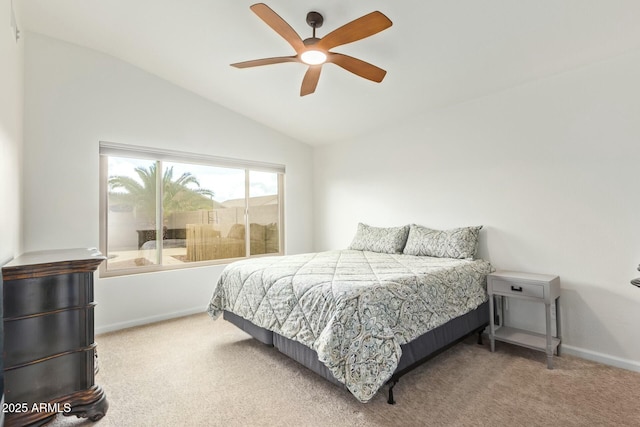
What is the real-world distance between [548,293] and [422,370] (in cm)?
115

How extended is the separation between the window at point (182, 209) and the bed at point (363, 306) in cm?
122

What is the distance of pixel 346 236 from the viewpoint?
4.67m

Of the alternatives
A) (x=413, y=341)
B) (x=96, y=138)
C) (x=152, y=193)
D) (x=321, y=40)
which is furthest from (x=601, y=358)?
(x=96, y=138)

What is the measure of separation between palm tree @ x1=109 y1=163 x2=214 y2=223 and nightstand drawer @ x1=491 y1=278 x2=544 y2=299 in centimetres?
343

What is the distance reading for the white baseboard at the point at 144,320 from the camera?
3205mm

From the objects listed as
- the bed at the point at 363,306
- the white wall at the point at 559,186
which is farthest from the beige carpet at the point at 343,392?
the white wall at the point at 559,186

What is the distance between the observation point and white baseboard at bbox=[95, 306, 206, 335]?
3.21 m

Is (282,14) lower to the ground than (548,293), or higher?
higher

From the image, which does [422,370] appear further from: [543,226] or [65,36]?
[65,36]

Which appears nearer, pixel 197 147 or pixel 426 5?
pixel 426 5

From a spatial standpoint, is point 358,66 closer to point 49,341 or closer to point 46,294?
point 46,294

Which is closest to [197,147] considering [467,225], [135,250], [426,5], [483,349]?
[135,250]

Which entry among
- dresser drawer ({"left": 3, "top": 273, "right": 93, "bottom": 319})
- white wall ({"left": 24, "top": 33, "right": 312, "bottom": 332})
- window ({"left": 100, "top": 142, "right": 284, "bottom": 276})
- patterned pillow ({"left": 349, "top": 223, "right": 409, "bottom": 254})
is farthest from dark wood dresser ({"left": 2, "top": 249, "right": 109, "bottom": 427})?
patterned pillow ({"left": 349, "top": 223, "right": 409, "bottom": 254})

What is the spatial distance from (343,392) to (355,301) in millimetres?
705
